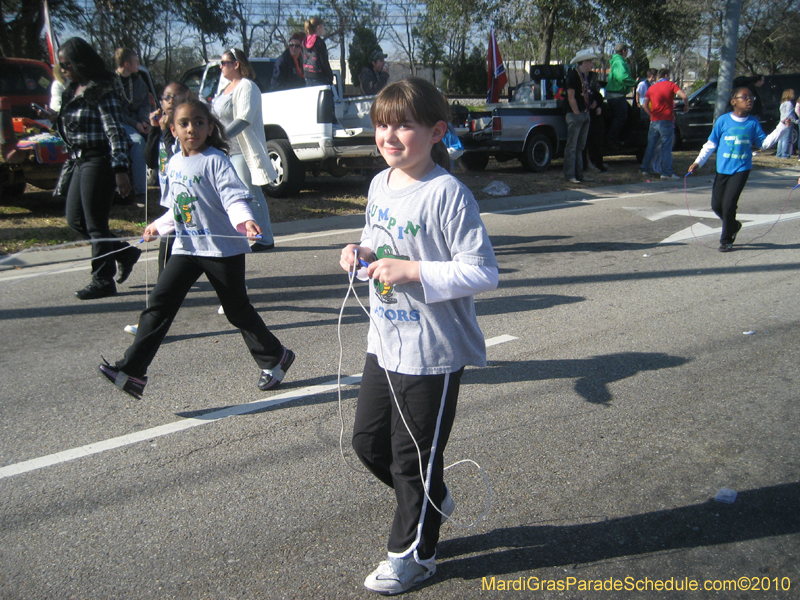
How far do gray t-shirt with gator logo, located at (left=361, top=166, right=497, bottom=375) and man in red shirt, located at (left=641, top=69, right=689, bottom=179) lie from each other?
13194 mm

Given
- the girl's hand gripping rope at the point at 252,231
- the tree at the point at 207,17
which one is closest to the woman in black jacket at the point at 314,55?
the girl's hand gripping rope at the point at 252,231

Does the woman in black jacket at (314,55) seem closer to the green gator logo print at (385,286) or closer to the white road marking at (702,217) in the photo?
the white road marking at (702,217)

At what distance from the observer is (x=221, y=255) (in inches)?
154

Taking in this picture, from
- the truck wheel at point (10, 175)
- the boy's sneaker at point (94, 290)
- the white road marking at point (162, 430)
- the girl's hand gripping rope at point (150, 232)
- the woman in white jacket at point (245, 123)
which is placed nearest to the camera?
the white road marking at point (162, 430)

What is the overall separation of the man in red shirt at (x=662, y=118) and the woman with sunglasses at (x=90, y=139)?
450 inches

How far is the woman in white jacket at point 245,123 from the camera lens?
5.99 metres

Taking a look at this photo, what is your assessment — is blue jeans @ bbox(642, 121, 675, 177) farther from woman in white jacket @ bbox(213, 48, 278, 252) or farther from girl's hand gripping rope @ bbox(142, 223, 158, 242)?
girl's hand gripping rope @ bbox(142, 223, 158, 242)

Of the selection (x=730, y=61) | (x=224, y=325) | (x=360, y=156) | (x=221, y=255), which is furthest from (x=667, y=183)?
(x=221, y=255)

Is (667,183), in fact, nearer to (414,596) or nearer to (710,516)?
(710,516)

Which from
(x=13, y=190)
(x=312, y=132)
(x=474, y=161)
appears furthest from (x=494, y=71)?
(x=13, y=190)

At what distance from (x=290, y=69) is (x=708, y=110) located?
40.2 ft

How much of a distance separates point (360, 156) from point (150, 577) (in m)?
8.85

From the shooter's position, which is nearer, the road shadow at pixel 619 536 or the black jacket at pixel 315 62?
the road shadow at pixel 619 536

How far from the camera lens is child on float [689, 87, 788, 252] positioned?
24.6 ft
